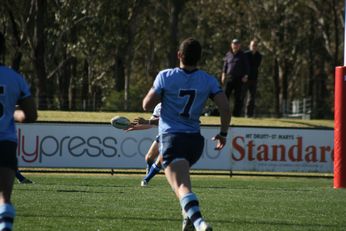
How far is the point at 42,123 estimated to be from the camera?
77.4 feet

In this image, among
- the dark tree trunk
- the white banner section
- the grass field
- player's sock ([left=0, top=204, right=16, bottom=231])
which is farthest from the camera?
the dark tree trunk

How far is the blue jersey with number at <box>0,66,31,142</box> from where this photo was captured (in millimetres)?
8156

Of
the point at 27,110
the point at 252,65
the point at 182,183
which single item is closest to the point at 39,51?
the point at 252,65

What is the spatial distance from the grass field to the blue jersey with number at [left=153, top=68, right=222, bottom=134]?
1.70m

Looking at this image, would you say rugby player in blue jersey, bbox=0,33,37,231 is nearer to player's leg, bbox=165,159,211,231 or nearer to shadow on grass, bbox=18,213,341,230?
player's leg, bbox=165,159,211,231

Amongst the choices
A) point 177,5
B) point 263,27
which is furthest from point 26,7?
point 263,27

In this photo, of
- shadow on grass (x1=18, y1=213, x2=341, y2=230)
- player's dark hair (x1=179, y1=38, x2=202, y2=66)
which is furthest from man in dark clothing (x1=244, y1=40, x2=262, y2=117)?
player's dark hair (x1=179, y1=38, x2=202, y2=66)

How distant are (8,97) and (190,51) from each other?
209 centimetres

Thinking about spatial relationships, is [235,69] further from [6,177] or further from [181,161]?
[6,177]

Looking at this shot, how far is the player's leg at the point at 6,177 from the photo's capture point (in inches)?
318

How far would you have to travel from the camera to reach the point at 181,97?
31.4ft

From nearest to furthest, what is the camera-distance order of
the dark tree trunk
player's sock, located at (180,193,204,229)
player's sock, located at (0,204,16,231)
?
1. player's sock, located at (0,204,16,231)
2. player's sock, located at (180,193,204,229)
3. the dark tree trunk

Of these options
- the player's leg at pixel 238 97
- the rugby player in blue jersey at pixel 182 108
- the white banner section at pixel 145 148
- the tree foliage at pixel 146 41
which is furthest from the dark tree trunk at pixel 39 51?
the rugby player in blue jersey at pixel 182 108

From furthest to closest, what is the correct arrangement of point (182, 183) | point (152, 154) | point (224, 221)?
1. point (152, 154)
2. point (224, 221)
3. point (182, 183)
